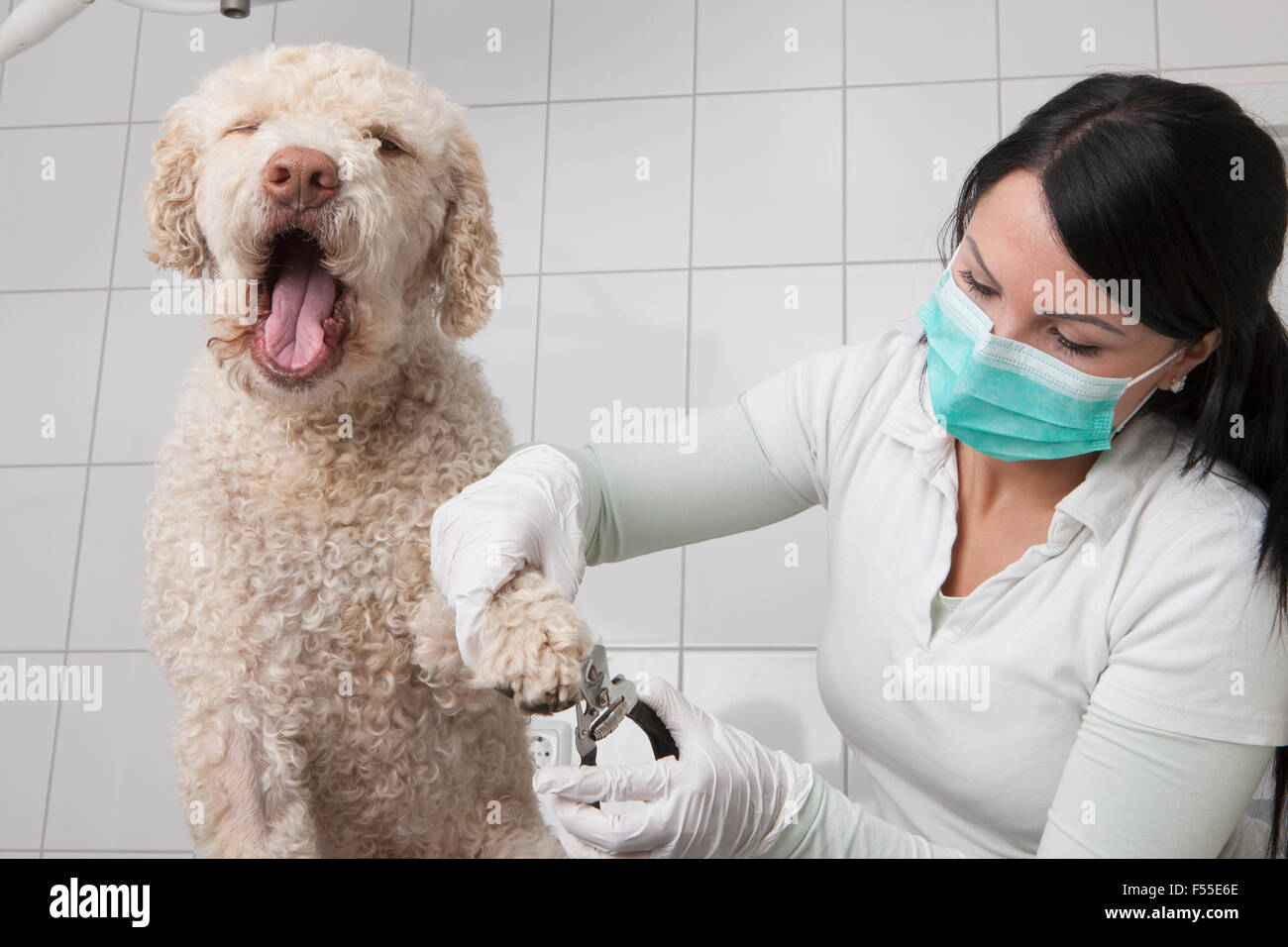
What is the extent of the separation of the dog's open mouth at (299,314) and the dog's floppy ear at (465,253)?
0.12 meters

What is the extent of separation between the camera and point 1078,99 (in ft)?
3.12

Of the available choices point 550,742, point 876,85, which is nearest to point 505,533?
point 550,742

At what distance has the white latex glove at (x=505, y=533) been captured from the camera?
2.61 feet

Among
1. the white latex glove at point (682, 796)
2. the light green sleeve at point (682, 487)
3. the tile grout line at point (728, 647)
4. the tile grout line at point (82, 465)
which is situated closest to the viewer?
the white latex glove at point (682, 796)

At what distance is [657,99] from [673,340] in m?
0.42

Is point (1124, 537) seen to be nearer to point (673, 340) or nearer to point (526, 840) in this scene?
point (526, 840)

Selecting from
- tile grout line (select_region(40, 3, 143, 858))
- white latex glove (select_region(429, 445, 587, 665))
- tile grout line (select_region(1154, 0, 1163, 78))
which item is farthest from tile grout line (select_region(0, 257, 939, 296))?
white latex glove (select_region(429, 445, 587, 665))

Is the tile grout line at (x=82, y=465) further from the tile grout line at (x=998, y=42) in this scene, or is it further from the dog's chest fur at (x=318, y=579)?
the tile grout line at (x=998, y=42)

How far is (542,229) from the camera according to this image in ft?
5.80

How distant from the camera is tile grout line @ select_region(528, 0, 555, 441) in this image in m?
1.73

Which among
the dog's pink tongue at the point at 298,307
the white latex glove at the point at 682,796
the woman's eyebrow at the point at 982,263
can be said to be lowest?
the white latex glove at the point at 682,796

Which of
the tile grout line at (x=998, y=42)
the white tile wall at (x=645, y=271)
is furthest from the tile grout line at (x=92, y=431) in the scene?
the tile grout line at (x=998, y=42)

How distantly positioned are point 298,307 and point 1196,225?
0.75 meters

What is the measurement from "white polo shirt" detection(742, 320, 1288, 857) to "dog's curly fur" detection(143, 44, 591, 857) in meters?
0.37
